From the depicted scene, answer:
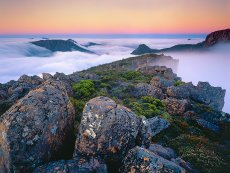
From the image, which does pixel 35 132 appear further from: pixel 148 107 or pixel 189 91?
pixel 189 91

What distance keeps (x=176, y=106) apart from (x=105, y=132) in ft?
57.4

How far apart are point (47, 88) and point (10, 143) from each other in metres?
3.81

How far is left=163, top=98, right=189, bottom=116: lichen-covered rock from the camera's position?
28.5 meters

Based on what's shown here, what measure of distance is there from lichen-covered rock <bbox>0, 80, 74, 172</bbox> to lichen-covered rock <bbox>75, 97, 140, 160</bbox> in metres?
1.30

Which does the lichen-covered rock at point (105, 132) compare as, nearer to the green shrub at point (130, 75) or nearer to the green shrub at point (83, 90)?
the green shrub at point (83, 90)

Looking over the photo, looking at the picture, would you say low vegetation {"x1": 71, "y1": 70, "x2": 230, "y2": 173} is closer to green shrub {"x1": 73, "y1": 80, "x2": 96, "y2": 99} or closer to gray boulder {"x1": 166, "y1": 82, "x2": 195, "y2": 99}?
green shrub {"x1": 73, "y1": 80, "x2": 96, "y2": 99}

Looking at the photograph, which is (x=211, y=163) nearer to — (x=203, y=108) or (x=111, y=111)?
(x=111, y=111)

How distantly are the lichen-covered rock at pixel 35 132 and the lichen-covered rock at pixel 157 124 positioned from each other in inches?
373

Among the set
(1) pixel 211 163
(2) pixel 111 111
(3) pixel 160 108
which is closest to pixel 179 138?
(1) pixel 211 163

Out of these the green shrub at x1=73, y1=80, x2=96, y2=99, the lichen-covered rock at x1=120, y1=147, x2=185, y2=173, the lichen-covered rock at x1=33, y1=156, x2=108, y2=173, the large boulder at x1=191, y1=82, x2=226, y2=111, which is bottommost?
the large boulder at x1=191, y1=82, x2=226, y2=111

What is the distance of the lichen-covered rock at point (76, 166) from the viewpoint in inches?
461

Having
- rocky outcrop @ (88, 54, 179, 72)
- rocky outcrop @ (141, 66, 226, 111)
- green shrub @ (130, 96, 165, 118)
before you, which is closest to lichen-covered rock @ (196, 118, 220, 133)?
green shrub @ (130, 96, 165, 118)

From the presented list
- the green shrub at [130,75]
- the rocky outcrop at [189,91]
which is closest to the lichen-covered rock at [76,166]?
the rocky outcrop at [189,91]

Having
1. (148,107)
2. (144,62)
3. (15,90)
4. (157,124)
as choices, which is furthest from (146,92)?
(144,62)
